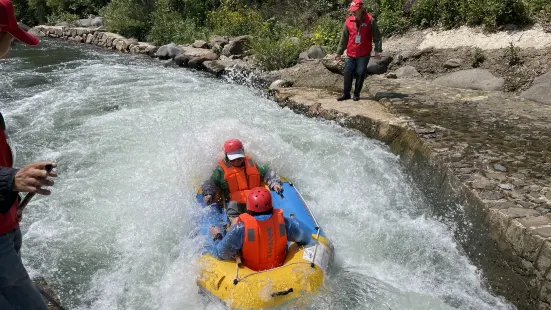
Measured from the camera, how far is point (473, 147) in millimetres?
5516

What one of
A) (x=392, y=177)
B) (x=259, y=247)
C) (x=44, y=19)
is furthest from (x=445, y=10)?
(x=44, y=19)

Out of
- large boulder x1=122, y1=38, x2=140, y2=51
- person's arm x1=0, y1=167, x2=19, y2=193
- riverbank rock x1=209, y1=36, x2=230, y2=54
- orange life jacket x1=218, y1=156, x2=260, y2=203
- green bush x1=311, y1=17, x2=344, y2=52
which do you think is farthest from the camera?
large boulder x1=122, y1=38, x2=140, y2=51

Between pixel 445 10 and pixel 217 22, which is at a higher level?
pixel 445 10

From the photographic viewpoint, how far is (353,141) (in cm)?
705

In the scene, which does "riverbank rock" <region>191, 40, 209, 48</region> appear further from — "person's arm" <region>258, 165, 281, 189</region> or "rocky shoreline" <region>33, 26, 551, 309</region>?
"person's arm" <region>258, 165, 281, 189</region>

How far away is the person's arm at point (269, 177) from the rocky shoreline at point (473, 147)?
6.40 ft

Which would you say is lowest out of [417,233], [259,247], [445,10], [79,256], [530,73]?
[79,256]

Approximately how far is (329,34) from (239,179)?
8.39 meters

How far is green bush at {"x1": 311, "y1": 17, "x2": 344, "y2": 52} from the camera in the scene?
11.8 metres

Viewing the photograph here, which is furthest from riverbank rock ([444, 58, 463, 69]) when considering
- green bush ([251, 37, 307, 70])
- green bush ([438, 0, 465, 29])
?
green bush ([251, 37, 307, 70])

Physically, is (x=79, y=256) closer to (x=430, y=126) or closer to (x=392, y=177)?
(x=392, y=177)

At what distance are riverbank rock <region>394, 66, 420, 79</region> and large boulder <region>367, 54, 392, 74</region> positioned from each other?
14.8 inches

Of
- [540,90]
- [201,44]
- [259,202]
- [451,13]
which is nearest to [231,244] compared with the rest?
[259,202]

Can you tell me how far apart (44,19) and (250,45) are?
62.1 ft
